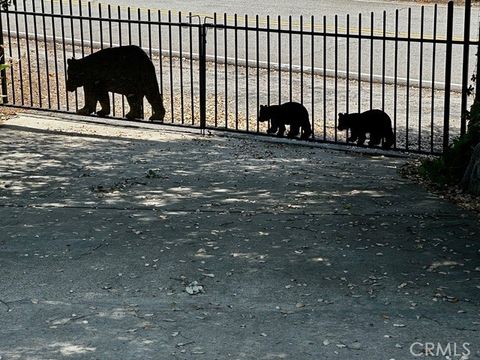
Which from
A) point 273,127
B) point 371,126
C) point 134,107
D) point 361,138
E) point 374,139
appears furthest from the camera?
point 134,107

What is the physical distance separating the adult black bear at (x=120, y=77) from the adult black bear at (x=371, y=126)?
2935 mm

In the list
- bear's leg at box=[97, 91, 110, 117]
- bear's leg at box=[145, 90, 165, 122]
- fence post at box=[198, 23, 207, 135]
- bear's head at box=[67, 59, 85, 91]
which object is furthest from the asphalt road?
fence post at box=[198, 23, 207, 135]

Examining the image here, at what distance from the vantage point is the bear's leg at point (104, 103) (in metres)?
14.9

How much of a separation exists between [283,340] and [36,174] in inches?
222

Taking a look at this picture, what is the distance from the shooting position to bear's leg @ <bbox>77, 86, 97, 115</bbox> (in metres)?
14.9

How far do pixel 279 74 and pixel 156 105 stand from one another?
1.87 meters

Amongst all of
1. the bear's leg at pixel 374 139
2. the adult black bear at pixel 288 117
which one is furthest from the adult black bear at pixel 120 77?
the bear's leg at pixel 374 139

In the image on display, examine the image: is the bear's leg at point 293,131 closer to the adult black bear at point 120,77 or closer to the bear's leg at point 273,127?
the bear's leg at point 273,127

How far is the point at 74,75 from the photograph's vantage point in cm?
1478

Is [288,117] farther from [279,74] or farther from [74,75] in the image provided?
[74,75]

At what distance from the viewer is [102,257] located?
26.7ft

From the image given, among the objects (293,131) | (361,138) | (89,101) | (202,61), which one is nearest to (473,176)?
(361,138)

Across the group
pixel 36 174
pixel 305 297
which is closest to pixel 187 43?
pixel 36 174

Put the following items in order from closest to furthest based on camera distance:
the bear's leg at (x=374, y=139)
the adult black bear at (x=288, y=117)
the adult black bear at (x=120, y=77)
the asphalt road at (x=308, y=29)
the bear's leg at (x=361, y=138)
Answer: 1. the bear's leg at (x=374, y=139)
2. the bear's leg at (x=361, y=138)
3. the adult black bear at (x=288, y=117)
4. the adult black bear at (x=120, y=77)
5. the asphalt road at (x=308, y=29)
